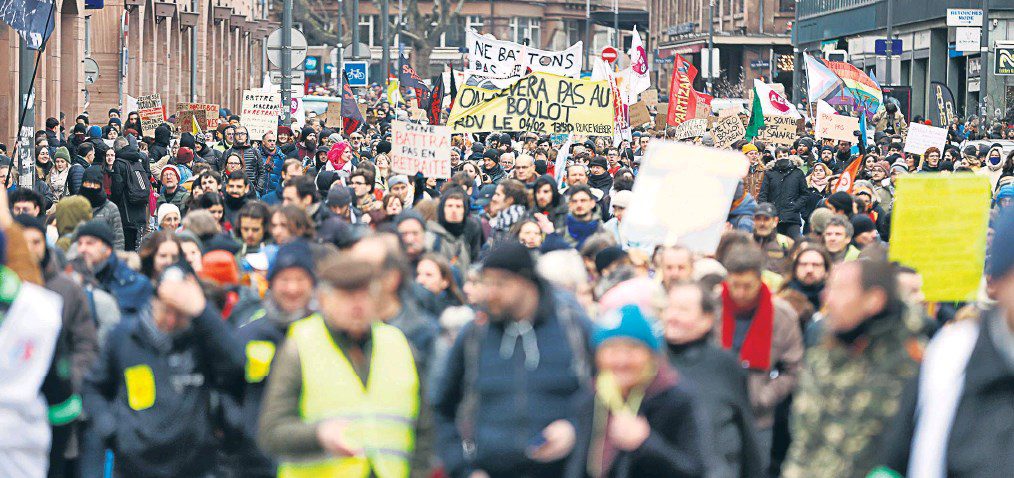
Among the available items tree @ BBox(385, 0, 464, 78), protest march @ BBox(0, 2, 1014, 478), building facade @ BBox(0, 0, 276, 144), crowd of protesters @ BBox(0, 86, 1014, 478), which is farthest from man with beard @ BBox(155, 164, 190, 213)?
tree @ BBox(385, 0, 464, 78)

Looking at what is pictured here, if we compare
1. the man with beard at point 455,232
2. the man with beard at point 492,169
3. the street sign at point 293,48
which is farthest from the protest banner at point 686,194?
the street sign at point 293,48

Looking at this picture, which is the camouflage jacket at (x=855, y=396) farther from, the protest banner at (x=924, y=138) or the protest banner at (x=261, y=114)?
the protest banner at (x=261, y=114)

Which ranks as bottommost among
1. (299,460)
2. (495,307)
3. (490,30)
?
(299,460)

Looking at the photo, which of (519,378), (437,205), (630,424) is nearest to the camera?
(630,424)

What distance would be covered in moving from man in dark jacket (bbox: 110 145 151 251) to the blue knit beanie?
1302 cm

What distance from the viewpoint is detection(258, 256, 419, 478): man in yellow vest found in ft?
17.1

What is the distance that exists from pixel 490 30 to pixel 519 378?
113010mm

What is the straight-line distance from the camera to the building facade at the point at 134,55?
3002cm

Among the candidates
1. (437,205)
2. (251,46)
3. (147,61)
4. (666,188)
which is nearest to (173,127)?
(147,61)

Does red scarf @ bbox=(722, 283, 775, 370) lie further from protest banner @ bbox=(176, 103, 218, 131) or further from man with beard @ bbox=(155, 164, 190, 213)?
protest banner @ bbox=(176, 103, 218, 131)

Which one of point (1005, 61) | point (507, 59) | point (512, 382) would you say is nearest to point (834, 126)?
point (507, 59)

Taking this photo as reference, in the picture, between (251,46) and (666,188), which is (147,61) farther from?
(666,188)

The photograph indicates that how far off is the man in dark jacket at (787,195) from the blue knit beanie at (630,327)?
1271 centimetres

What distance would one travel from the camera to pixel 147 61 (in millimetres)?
42250
